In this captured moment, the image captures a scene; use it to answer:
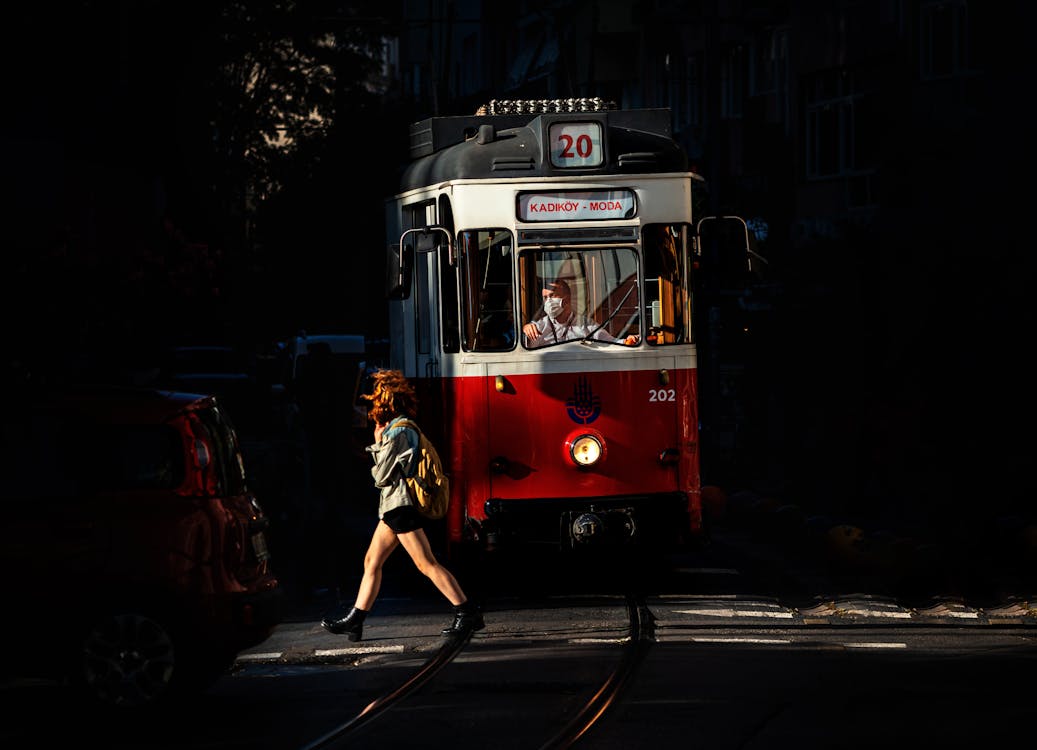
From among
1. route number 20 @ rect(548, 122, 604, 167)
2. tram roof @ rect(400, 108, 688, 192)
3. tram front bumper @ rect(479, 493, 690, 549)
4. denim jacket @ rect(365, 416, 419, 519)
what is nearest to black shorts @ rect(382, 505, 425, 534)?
denim jacket @ rect(365, 416, 419, 519)

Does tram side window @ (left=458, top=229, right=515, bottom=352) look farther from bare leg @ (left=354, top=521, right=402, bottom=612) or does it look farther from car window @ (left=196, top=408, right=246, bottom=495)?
car window @ (left=196, top=408, right=246, bottom=495)

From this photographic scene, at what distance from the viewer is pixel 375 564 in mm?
12852

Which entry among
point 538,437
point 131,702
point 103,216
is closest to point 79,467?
point 131,702

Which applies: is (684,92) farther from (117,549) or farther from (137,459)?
(117,549)

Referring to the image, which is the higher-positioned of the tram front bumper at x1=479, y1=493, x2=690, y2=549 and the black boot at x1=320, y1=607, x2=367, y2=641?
the tram front bumper at x1=479, y1=493, x2=690, y2=549

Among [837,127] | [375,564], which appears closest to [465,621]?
[375,564]

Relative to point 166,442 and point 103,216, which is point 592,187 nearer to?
point 166,442

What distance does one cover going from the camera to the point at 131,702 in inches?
405

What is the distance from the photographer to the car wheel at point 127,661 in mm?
10164

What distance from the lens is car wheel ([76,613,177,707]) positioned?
400 inches

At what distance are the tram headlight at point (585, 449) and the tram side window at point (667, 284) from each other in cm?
85

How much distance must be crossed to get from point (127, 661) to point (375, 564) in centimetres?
282

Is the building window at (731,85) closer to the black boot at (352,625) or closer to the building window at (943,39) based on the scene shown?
the building window at (943,39)

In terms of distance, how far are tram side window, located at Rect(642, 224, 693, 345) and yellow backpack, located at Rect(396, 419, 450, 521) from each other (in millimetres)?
2954
